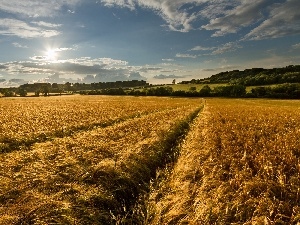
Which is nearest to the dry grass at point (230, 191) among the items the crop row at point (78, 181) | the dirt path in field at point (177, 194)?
the dirt path in field at point (177, 194)

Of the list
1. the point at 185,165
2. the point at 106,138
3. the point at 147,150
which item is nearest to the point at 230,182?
the point at 185,165

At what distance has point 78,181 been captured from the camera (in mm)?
8562

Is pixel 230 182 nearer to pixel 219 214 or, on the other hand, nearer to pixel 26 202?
pixel 219 214

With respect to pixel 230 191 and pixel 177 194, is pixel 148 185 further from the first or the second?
pixel 230 191

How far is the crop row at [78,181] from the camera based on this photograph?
22.0 feet

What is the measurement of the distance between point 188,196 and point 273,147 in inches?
238

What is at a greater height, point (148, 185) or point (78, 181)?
point (78, 181)

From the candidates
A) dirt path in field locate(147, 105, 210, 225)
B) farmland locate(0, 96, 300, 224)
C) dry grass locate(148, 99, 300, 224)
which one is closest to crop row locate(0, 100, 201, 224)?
farmland locate(0, 96, 300, 224)

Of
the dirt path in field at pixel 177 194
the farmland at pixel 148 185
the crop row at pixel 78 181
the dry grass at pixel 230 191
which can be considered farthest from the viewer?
the crop row at pixel 78 181

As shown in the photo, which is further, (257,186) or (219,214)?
(257,186)

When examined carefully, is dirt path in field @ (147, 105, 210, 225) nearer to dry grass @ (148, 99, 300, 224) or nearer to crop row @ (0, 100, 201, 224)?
dry grass @ (148, 99, 300, 224)

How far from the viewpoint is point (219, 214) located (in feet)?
20.7

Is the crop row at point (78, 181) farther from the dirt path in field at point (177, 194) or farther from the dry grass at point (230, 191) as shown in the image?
the dry grass at point (230, 191)

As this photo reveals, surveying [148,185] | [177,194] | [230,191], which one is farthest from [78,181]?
[230,191]
